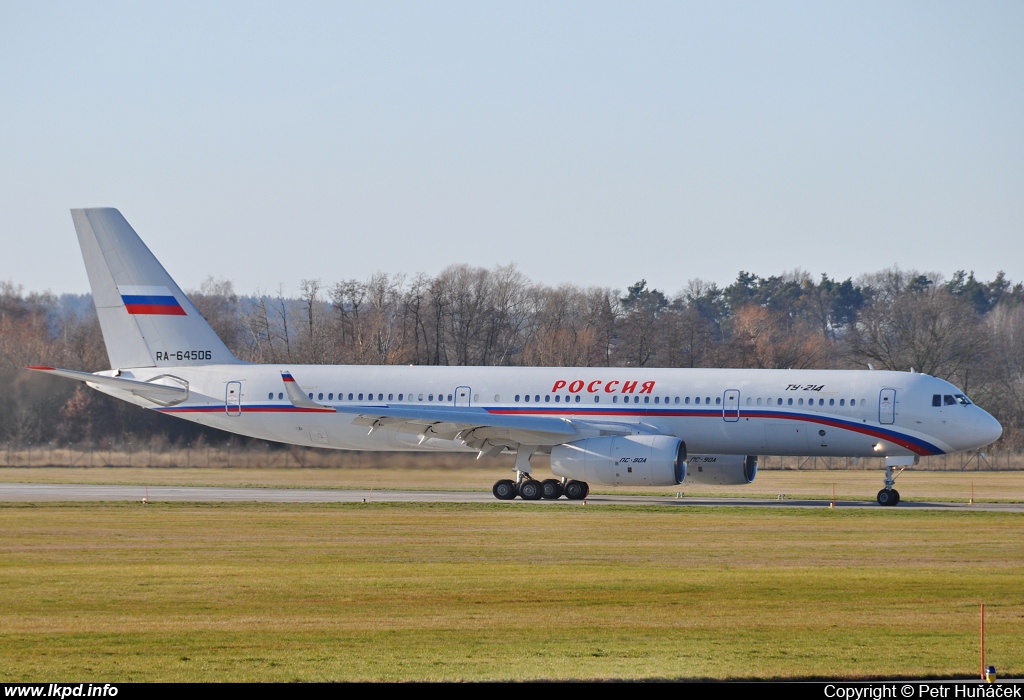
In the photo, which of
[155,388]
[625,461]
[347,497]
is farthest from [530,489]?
[155,388]

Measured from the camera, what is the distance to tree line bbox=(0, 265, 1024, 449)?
1741 inches

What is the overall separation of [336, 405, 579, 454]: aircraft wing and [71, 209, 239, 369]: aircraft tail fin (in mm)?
7452

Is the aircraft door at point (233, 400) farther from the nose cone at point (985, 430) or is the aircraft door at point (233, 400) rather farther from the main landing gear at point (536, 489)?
the nose cone at point (985, 430)

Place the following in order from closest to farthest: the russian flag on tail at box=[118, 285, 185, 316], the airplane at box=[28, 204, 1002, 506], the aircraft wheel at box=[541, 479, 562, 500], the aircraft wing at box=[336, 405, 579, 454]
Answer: the aircraft wing at box=[336, 405, 579, 454], the airplane at box=[28, 204, 1002, 506], the aircraft wheel at box=[541, 479, 562, 500], the russian flag on tail at box=[118, 285, 185, 316]

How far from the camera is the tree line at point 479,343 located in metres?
44.2

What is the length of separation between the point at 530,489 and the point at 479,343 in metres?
40.3

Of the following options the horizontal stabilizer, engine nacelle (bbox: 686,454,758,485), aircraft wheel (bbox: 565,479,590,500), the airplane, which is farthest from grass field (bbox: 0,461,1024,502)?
the horizontal stabilizer

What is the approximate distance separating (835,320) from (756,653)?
409 ft

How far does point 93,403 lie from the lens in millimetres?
44094

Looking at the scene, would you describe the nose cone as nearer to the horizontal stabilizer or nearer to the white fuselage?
the white fuselage

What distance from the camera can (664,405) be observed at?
33.8 m

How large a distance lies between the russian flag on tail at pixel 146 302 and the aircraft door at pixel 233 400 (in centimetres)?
342

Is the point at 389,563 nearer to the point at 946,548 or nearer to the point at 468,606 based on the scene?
the point at 468,606

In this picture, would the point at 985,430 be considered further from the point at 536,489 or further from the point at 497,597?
the point at 497,597
